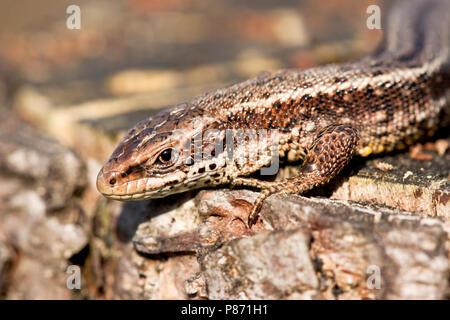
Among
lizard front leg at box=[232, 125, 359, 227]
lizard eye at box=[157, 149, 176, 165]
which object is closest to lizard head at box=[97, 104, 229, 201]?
lizard eye at box=[157, 149, 176, 165]

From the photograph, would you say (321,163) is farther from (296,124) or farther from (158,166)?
(158,166)

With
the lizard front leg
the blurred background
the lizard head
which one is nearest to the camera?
the lizard front leg

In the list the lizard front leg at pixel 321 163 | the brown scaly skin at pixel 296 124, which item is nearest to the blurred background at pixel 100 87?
the brown scaly skin at pixel 296 124

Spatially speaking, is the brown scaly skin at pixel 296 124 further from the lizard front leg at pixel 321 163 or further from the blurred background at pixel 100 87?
the blurred background at pixel 100 87

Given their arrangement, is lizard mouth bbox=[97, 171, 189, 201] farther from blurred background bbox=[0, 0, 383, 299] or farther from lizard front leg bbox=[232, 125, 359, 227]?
blurred background bbox=[0, 0, 383, 299]

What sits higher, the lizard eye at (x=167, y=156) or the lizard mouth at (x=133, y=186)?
the lizard eye at (x=167, y=156)

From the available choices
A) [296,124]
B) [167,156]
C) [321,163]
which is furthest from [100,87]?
[321,163]
